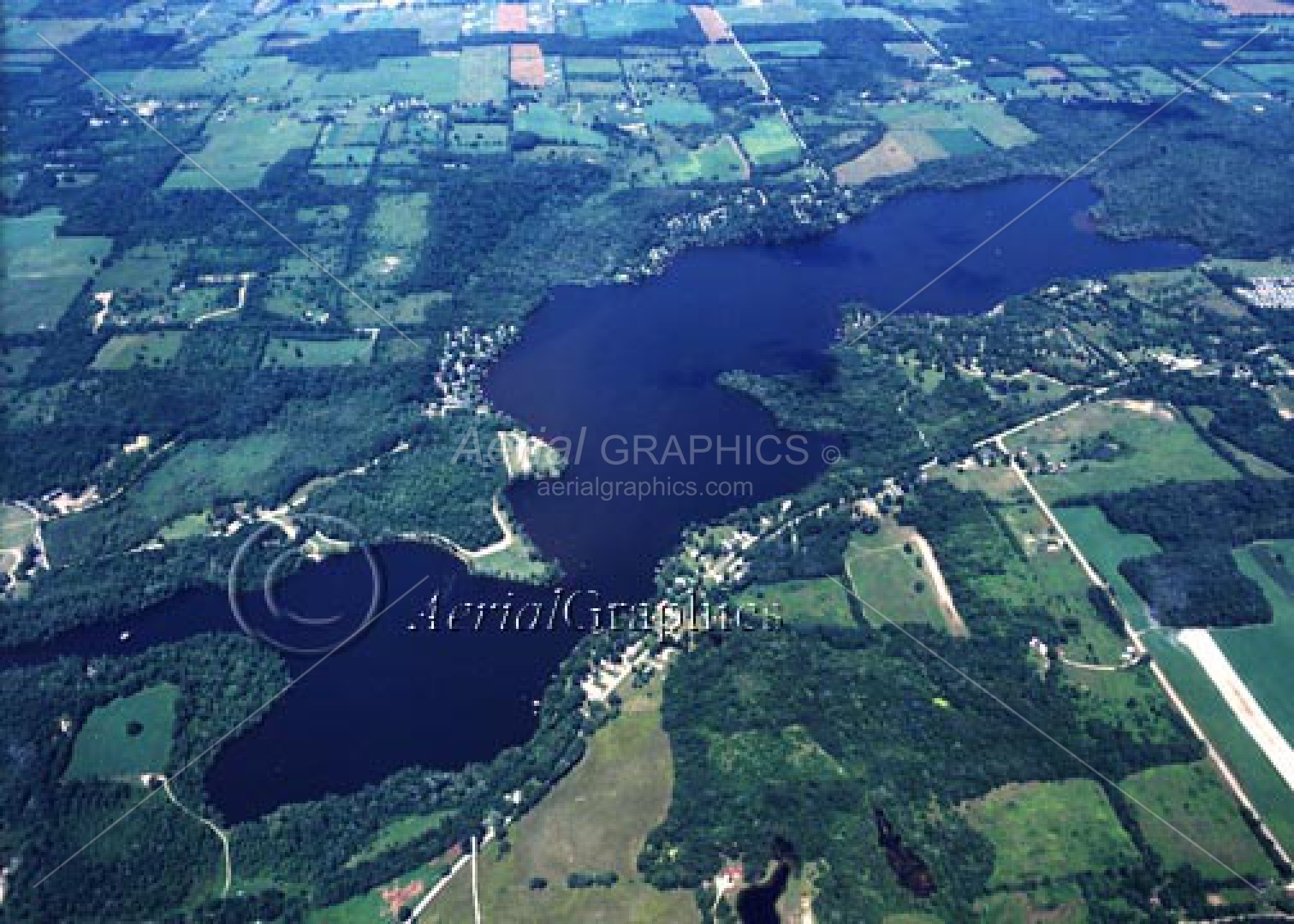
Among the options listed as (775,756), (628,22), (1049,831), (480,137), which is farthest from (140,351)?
(628,22)

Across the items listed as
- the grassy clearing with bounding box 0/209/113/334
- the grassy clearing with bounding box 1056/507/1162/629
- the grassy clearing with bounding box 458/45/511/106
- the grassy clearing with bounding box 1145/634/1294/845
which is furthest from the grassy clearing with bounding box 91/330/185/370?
the grassy clearing with bounding box 1145/634/1294/845

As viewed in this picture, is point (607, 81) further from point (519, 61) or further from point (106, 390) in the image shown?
point (106, 390)

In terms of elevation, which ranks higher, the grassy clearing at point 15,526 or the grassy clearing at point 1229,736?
the grassy clearing at point 1229,736

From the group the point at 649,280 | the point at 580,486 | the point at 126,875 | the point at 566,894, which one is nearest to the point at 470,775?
the point at 566,894

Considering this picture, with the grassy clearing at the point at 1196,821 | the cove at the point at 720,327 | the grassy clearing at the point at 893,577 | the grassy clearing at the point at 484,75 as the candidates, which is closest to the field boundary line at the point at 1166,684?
the grassy clearing at the point at 1196,821

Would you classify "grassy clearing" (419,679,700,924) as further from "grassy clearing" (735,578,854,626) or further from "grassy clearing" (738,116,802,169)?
"grassy clearing" (738,116,802,169)

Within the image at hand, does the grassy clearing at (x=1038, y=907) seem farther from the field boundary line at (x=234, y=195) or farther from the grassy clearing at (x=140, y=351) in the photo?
the grassy clearing at (x=140, y=351)

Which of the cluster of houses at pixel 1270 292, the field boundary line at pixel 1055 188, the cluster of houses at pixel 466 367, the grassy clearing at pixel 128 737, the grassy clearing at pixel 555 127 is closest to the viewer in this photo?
the grassy clearing at pixel 128 737
